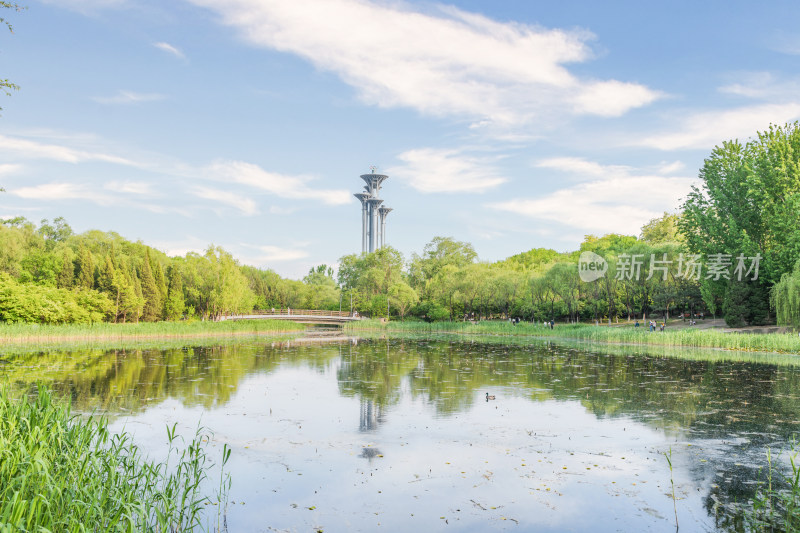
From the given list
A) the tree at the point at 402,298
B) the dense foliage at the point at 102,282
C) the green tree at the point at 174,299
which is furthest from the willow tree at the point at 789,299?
the green tree at the point at 174,299

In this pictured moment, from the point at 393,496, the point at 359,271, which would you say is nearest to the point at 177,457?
the point at 393,496

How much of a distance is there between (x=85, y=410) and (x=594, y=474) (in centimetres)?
1157

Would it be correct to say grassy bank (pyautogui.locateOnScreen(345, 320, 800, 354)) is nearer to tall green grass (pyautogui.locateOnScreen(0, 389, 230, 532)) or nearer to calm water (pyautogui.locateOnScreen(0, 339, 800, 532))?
calm water (pyautogui.locateOnScreen(0, 339, 800, 532))

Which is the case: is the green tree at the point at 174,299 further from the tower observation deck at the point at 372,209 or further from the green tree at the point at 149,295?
the tower observation deck at the point at 372,209

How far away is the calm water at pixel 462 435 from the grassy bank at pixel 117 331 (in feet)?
37.4

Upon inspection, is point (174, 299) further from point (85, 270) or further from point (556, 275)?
point (556, 275)

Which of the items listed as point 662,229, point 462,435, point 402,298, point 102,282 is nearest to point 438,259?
point 402,298

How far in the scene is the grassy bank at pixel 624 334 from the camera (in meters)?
31.1

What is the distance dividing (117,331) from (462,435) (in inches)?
1364

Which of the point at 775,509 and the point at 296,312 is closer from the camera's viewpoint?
the point at 775,509

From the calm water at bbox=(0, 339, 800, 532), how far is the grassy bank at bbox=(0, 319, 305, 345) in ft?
37.4

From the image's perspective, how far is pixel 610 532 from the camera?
6781 millimetres

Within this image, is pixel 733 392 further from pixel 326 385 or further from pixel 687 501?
pixel 326 385

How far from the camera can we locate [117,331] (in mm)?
38906
